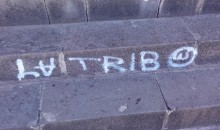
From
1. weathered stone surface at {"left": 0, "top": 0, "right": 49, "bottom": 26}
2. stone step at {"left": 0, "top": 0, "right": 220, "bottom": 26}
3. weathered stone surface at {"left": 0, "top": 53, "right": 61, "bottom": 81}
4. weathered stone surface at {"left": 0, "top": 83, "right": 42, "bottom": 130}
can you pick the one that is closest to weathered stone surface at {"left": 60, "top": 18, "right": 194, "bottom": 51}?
stone step at {"left": 0, "top": 0, "right": 220, "bottom": 26}

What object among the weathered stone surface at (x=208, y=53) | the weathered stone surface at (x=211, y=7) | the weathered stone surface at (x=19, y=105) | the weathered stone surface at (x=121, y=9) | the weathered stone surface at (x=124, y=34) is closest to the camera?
the weathered stone surface at (x=19, y=105)

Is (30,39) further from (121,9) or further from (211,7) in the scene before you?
(211,7)

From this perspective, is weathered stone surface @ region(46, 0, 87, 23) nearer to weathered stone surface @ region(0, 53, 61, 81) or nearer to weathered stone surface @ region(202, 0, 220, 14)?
weathered stone surface @ region(0, 53, 61, 81)

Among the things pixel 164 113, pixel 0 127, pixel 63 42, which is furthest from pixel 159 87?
pixel 0 127

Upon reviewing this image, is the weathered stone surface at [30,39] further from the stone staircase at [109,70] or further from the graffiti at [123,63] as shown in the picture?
the graffiti at [123,63]

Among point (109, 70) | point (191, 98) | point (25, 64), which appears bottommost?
point (191, 98)

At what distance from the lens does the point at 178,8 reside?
3.03m

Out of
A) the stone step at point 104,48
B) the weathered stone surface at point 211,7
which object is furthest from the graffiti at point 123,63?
the weathered stone surface at point 211,7

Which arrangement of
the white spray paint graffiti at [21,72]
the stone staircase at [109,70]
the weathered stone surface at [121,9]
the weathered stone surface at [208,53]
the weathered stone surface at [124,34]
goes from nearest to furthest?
the stone staircase at [109,70] → the white spray paint graffiti at [21,72] → the weathered stone surface at [124,34] → the weathered stone surface at [208,53] → the weathered stone surface at [121,9]

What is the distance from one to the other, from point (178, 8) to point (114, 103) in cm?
138

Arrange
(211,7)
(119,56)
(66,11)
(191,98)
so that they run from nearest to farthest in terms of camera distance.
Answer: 1. (191,98)
2. (119,56)
3. (66,11)
4. (211,7)

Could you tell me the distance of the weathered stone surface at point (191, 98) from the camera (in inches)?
97.2

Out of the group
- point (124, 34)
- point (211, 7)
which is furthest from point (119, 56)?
point (211, 7)

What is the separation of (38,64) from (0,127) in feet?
2.19
